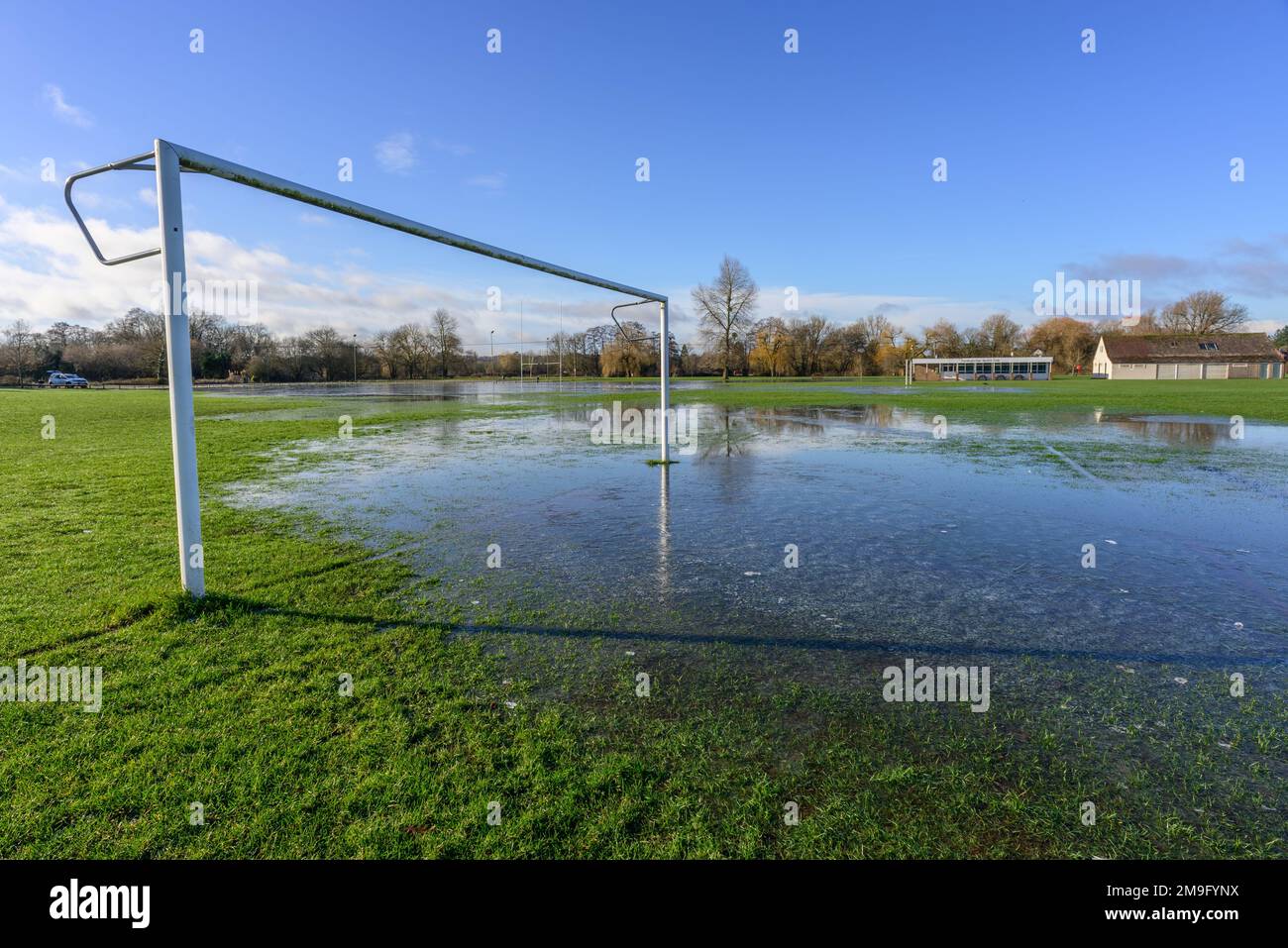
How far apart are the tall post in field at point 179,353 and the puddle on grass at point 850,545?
186 cm

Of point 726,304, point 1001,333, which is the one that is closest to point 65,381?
point 726,304

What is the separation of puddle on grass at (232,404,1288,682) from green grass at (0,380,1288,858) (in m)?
0.67

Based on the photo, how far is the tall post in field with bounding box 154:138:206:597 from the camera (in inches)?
190

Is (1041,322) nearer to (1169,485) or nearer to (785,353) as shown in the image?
(785,353)

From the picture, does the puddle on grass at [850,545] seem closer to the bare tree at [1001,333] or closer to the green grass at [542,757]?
the green grass at [542,757]

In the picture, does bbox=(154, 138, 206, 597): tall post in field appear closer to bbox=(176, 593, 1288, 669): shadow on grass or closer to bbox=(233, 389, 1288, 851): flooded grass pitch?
bbox=(176, 593, 1288, 669): shadow on grass

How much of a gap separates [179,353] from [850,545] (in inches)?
249

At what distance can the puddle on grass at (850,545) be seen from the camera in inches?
185

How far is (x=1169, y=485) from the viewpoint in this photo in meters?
10.6

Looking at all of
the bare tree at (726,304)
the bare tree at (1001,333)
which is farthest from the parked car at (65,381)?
the bare tree at (1001,333)

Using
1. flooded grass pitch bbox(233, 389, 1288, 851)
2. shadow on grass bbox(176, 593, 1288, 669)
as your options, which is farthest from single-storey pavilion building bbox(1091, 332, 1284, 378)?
shadow on grass bbox(176, 593, 1288, 669)

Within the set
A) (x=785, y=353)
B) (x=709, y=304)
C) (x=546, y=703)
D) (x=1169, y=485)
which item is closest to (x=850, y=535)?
(x=546, y=703)

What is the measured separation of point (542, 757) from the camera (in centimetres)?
304
